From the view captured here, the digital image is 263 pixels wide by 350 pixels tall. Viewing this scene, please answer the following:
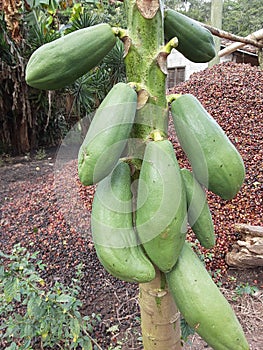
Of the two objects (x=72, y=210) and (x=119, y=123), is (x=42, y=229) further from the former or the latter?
(x=119, y=123)

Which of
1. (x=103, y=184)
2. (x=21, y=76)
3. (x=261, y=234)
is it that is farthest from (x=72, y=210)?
(x=21, y=76)

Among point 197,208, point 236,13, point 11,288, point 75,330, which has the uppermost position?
point 197,208

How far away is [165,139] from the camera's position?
28.3 inches

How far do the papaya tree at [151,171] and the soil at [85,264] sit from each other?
1.32 metres

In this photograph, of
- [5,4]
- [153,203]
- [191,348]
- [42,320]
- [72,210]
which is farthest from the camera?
[5,4]

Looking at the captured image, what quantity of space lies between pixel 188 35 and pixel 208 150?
30cm

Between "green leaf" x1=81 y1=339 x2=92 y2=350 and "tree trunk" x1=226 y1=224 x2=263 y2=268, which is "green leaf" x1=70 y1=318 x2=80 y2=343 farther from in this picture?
"tree trunk" x1=226 y1=224 x2=263 y2=268

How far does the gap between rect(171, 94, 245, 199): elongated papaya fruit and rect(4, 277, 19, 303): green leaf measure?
1.20 m

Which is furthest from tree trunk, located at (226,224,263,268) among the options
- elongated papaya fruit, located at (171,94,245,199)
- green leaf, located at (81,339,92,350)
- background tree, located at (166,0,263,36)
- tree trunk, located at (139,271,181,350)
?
background tree, located at (166,0,263,36)

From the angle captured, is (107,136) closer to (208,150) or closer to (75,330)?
(208,150)

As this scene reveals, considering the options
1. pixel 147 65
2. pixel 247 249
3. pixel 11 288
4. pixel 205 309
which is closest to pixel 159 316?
pixel 205 309

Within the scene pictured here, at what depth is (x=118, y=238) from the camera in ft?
2.20

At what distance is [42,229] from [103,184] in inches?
110

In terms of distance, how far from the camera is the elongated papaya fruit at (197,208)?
0.74 metres
